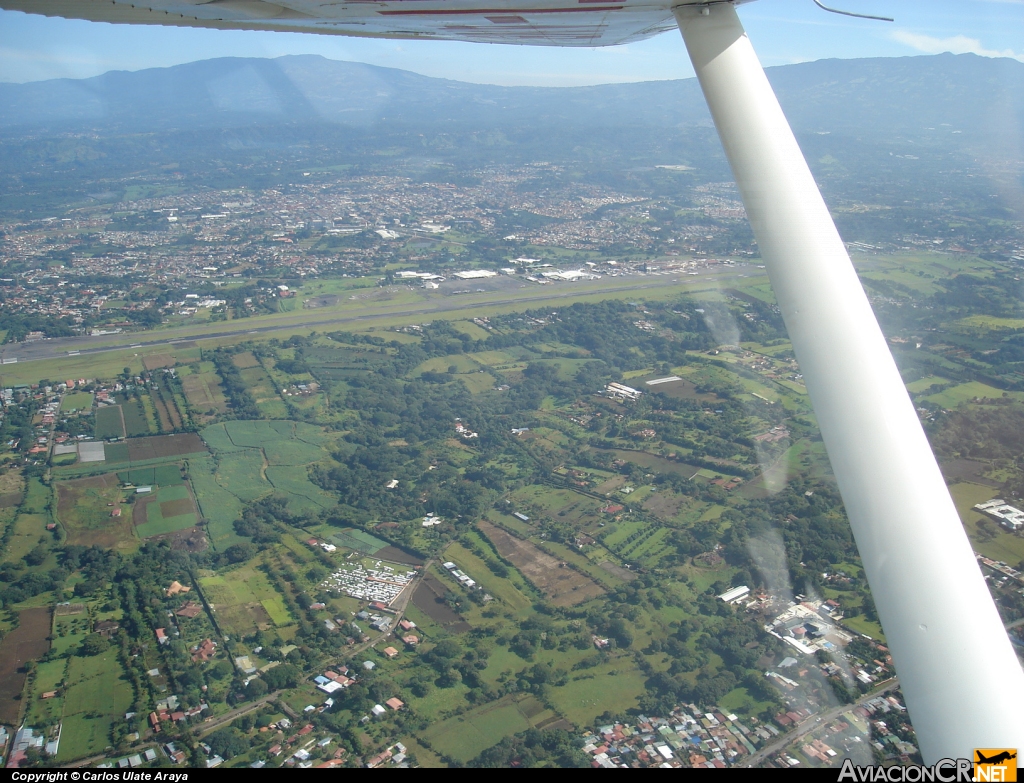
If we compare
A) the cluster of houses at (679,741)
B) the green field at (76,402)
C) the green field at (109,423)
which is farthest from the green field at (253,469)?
the cluster of houses at (679,741)

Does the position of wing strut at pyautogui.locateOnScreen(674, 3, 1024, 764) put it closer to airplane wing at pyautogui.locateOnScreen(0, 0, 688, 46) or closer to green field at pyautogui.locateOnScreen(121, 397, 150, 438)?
airplane wing at pyautogui.locateOnScreen(0, 0, 688, 46)

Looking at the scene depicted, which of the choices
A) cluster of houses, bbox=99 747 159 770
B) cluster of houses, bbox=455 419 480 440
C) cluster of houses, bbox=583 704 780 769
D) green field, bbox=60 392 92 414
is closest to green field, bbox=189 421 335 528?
cluster of houses, bbox=455 419 480 440

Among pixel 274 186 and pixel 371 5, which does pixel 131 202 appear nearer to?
pixel 274 186

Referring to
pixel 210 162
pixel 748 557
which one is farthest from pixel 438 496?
pixel 210 162

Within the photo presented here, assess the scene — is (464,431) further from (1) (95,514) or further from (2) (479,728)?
(2) (479,728)

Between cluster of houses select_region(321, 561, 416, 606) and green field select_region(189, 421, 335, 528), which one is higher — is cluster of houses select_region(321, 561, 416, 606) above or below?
above

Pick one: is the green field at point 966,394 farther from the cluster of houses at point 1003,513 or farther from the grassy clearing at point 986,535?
the grassy clearing at point 986,535

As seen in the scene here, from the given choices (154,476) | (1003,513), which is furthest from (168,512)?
(1003,513)
